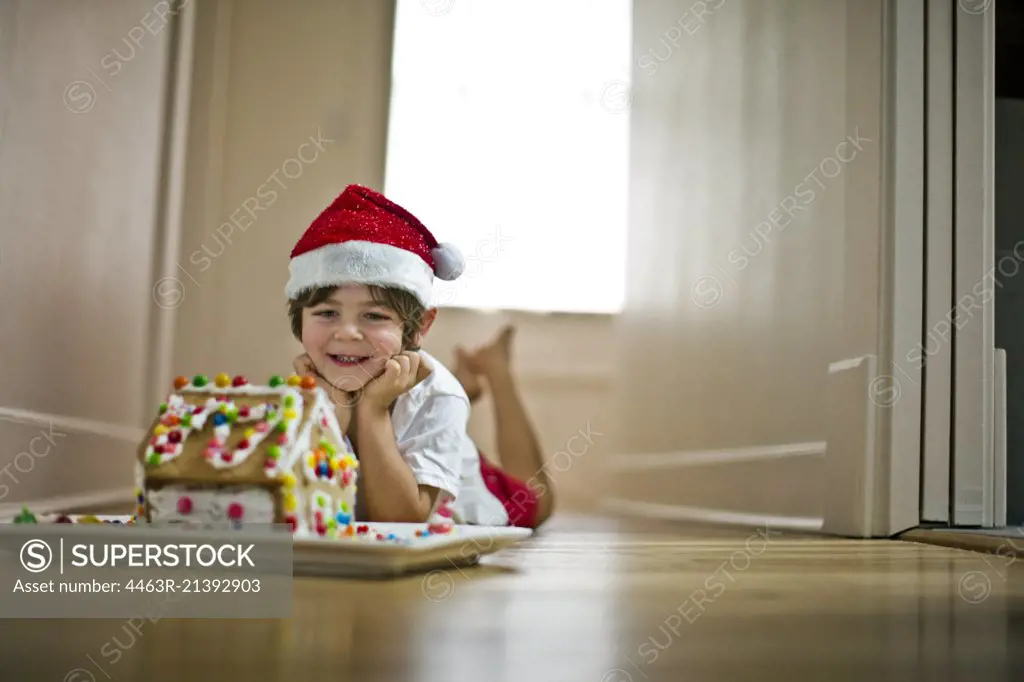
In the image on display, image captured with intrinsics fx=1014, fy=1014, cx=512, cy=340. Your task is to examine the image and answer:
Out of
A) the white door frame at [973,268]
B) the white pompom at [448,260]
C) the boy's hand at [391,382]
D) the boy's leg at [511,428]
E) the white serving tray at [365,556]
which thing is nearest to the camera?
the white serving tray at [365,556]

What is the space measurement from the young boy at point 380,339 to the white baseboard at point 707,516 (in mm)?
879

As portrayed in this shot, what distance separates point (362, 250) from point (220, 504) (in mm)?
680

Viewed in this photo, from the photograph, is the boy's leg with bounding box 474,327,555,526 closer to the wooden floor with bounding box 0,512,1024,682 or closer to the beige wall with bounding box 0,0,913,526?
the beige wall with bounding box 0,0,913,526

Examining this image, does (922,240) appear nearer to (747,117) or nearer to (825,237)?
(825,237)

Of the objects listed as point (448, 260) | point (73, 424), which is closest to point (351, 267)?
point (448, 260)

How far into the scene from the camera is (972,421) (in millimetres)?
1910

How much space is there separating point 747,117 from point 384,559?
1.92 m

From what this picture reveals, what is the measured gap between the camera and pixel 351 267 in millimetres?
1521

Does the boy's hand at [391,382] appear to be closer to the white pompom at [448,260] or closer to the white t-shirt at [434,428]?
the white t-shirt at [434,428]

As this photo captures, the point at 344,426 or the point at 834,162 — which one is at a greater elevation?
the point at 834,162

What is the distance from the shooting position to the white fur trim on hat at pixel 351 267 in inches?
59.7

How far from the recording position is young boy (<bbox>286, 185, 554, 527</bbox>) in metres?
1.39

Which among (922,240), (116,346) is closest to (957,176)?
(922,240)

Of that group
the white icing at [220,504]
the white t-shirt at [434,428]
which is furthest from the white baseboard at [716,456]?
the white icing at [220,504]
